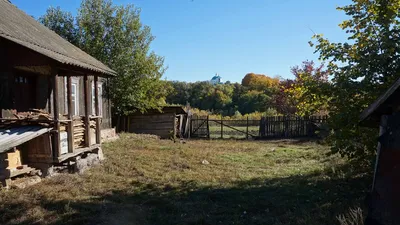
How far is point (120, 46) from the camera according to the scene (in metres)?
21.2

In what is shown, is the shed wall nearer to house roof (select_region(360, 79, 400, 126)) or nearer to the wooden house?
the wooden house

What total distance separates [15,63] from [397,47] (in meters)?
9.18

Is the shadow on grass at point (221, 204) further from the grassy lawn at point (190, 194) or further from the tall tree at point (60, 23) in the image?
the tall tree at point (60, 23)

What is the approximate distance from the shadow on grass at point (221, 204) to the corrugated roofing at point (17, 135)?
150cm

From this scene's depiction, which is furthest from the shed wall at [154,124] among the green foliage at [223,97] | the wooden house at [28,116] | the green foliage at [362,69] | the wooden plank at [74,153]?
the green foliage at [223,97]

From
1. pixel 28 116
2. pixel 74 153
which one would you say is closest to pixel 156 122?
pixel 74 153

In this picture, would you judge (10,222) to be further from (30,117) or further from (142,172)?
(142,172)

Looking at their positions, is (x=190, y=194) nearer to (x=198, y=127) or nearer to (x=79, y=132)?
(x=79, y=132)

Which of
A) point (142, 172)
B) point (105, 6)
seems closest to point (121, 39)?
point (105, 6)

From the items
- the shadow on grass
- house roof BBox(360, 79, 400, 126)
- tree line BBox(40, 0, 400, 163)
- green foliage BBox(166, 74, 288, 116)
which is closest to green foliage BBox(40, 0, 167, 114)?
tree line BBox(40, 0, 400, 163)

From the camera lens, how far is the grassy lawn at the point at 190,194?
6117 mm

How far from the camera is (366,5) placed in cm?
736

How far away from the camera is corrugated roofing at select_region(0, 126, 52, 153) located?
7.32m

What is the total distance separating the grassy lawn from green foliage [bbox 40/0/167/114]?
9419 mm
